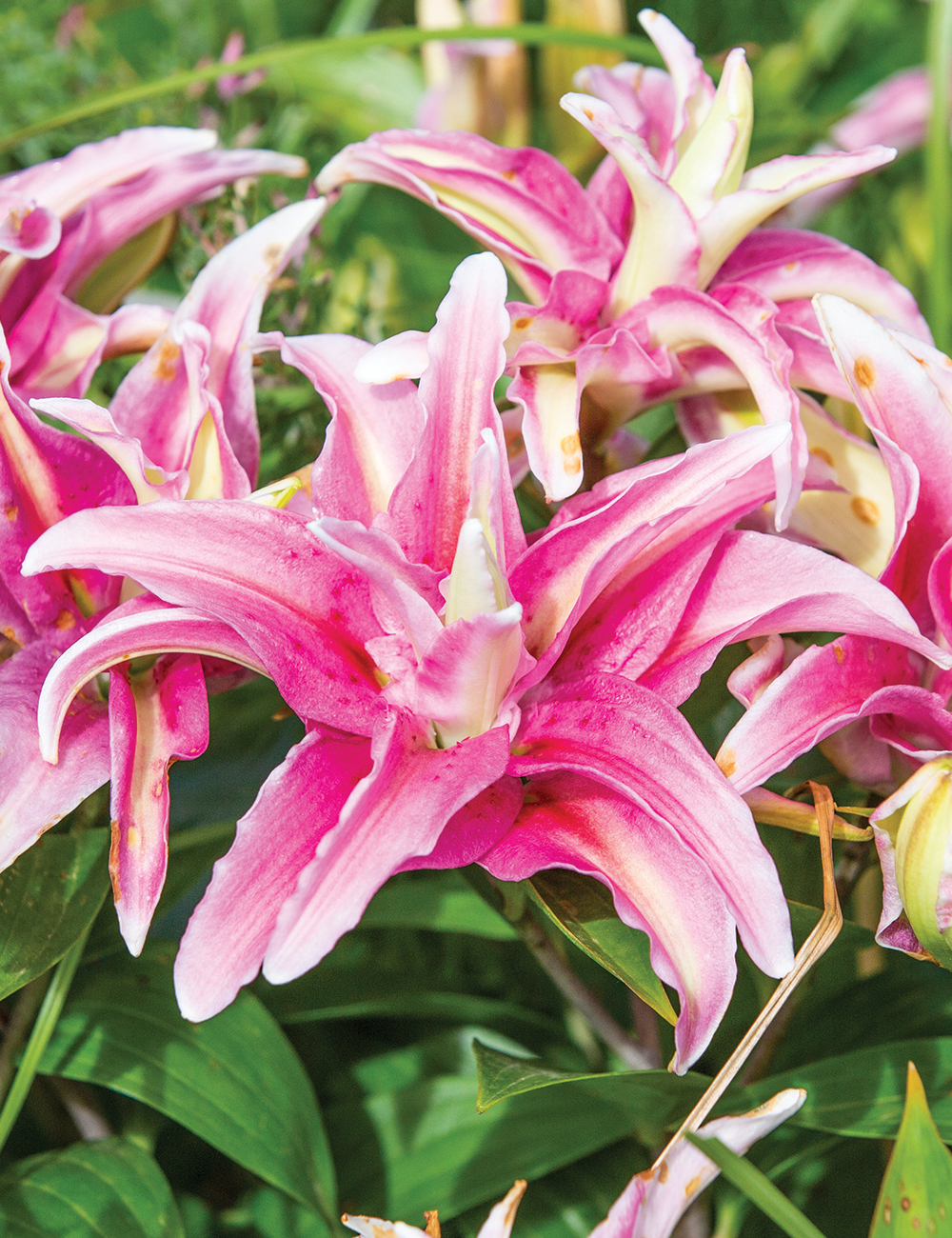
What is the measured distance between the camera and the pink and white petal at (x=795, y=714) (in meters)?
0.31

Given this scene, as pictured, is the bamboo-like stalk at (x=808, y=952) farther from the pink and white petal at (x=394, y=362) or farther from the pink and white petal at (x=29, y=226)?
the pink and white petal at (x=29, y=226)

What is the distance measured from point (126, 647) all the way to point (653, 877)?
0.51 feet

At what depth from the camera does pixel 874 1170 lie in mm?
493

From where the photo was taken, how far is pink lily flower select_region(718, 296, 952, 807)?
31 cm

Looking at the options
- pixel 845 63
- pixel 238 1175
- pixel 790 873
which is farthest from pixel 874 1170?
pixel 845 63

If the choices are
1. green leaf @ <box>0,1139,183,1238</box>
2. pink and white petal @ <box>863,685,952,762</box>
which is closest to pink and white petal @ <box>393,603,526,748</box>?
pink and white petal @ <box>863,685,952,762</box>

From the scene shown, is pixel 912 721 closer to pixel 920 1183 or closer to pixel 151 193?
pixel 920 1183

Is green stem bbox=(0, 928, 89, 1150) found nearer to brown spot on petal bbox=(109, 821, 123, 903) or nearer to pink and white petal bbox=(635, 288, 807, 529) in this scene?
brown spot on petal bbox=(109, 821, 123, 903)

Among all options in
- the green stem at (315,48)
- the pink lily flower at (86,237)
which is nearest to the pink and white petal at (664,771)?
the pink lily flower at (86,237)

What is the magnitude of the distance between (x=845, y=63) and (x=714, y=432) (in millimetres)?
1055

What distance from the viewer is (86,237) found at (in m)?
0.44

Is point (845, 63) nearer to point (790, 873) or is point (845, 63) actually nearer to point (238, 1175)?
point (790, 873)

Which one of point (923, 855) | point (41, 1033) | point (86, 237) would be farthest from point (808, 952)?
point (86, 237)

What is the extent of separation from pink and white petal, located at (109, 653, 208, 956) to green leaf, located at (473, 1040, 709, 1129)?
0.11m
